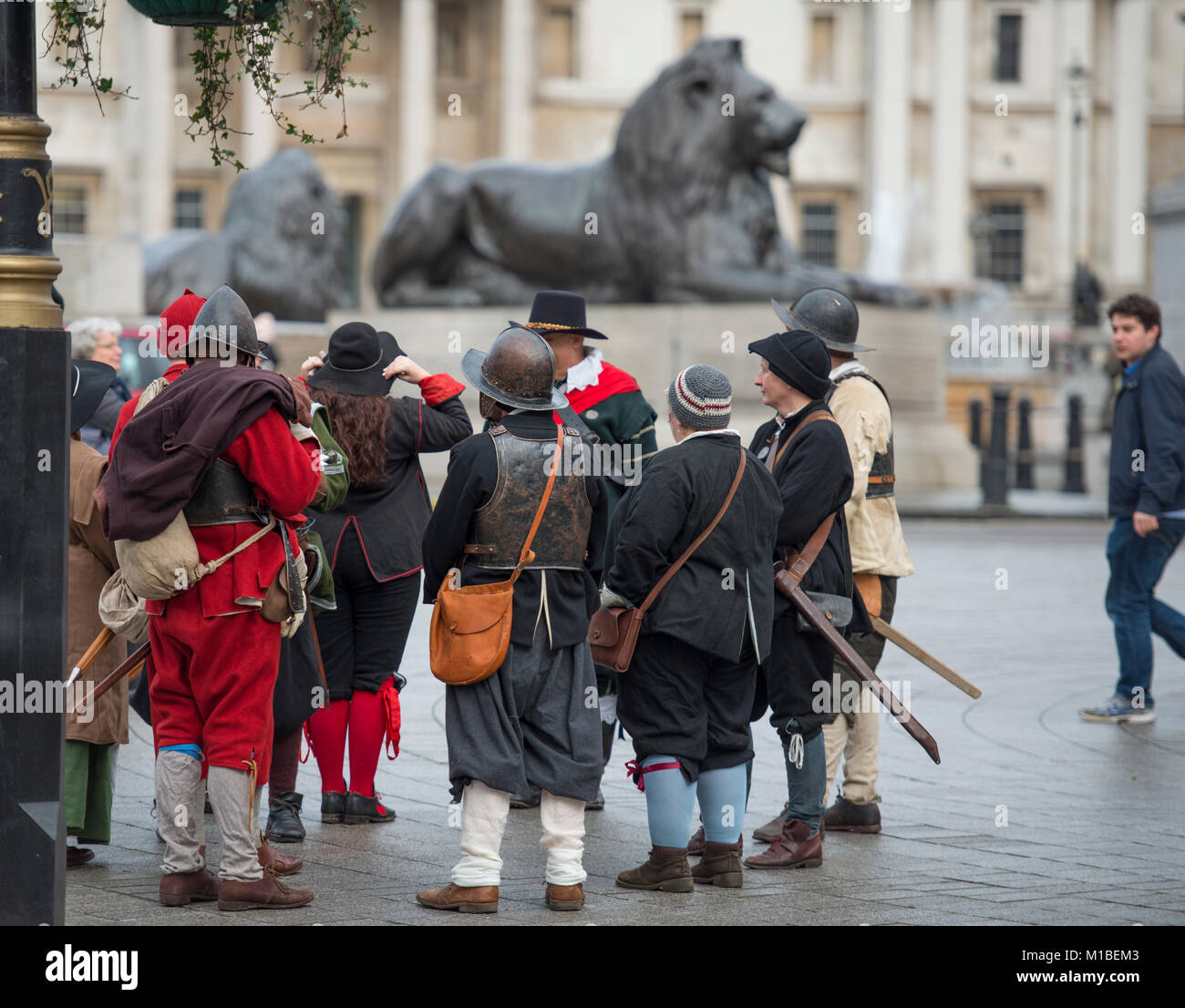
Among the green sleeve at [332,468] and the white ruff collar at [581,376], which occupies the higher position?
the white ruff collar at [581,376]

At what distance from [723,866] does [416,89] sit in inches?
2243

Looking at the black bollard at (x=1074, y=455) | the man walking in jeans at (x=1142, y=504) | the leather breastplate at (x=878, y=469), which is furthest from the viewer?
the black bollard at (x=1074, y=455)

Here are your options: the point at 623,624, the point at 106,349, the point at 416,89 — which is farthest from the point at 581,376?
the point at 416,89

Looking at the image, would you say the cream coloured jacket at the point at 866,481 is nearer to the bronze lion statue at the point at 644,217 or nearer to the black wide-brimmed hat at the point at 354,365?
the black wide-brimmed hat at the point at 354,365

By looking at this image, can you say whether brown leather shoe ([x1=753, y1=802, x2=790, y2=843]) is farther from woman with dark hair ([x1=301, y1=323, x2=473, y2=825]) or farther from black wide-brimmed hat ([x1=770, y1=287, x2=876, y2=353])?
black wide-brimmed hat ([x1=770, y1=287, x2=876, y2=353])

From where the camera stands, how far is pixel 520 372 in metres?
5.60

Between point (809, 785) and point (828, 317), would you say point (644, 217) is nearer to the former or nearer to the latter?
point (828, 317)

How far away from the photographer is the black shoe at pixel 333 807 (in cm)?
671

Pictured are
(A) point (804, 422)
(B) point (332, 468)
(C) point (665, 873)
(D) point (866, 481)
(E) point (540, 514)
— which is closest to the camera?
(E) point (540, 514)

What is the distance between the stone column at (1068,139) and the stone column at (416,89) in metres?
22.3

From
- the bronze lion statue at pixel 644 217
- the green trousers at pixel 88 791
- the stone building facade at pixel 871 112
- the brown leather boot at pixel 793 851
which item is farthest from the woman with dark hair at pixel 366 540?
the stone building facade at pixel 871 112

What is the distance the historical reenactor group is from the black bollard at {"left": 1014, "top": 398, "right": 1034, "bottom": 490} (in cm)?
1969
